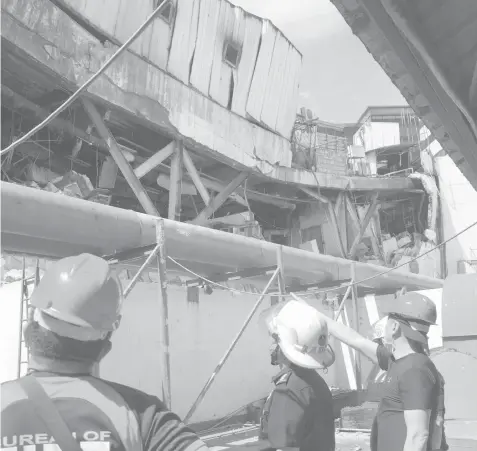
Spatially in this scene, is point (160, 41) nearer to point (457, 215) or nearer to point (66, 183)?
point (66, 183)

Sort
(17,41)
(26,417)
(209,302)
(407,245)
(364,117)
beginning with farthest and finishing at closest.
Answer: (364,117)
(407,245)
(209,302)
(17,41)
(26,417)

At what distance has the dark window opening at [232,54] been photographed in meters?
12.9

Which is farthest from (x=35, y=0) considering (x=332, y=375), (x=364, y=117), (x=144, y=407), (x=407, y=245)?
(x=364, y=117)

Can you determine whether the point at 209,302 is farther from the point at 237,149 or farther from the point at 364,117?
the point at 364,117

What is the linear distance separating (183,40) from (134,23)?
56.1 inches

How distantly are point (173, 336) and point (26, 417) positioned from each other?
24.1ft

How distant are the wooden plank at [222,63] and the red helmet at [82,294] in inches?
445

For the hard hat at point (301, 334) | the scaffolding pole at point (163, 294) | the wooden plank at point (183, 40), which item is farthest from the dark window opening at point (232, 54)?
the hard hat at point (301, 334)

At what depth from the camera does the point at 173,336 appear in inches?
336

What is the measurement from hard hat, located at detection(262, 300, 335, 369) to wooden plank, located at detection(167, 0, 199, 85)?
948 centimetres

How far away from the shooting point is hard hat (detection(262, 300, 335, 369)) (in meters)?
2.57

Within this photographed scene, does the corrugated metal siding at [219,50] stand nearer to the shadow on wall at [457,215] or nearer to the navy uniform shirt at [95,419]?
the shadow on wall at [457,215]

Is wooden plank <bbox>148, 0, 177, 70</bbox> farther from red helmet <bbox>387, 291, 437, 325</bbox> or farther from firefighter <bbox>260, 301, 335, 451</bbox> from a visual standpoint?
firefighter <bbox>260, 301, 335, 451</bbox>

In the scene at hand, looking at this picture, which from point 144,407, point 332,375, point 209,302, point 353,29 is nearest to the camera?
point 144,407
